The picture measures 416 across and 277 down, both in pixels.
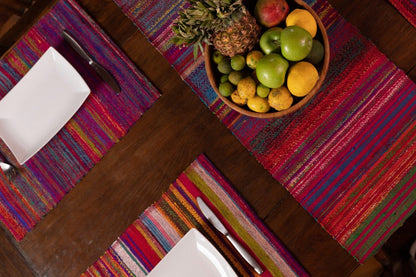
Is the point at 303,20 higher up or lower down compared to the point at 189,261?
higher up

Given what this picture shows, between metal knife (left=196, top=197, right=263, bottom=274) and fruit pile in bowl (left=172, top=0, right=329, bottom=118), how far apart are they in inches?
10.9

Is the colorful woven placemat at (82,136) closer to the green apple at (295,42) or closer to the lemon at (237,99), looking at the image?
the lemon at (237,99)

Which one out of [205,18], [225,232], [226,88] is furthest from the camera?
[225,232]

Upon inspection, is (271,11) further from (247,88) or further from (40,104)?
(40,104)

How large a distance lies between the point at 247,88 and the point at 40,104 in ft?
1.84

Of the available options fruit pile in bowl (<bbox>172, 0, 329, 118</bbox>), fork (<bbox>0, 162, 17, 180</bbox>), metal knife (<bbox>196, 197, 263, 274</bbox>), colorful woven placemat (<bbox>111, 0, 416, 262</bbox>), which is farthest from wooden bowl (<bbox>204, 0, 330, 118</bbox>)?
fork (<bbox>0, 162, 17, 180</bbox>)

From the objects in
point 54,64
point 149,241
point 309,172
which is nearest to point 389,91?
point 309,172

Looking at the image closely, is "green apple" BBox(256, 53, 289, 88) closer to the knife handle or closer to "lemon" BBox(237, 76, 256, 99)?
"lemon" BBox(237, 76, 256, 99)

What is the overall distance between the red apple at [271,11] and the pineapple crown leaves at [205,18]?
8cm

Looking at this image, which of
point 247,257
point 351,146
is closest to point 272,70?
point 351,146

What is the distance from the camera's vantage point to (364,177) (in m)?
0.83

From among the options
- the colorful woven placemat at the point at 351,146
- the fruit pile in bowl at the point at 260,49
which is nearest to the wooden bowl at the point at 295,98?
the fruit pile in bowl at the point at 260,49

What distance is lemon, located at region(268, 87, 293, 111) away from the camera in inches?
26.7

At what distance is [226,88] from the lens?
71cm
